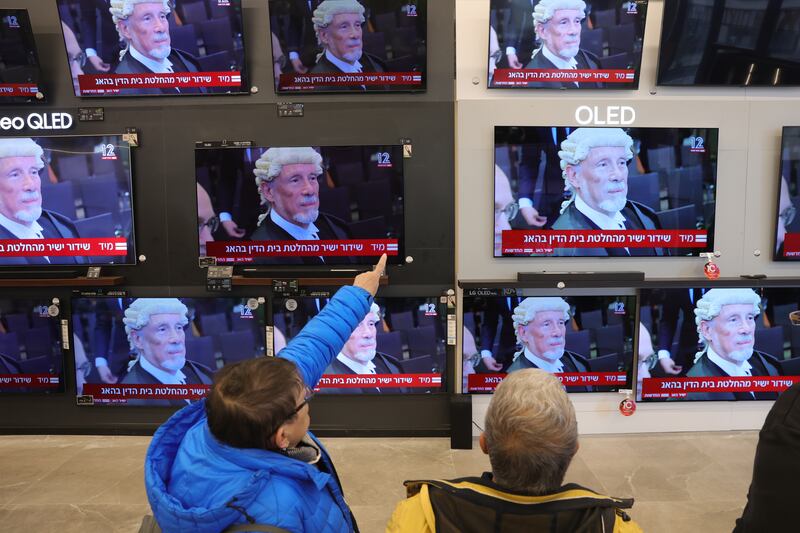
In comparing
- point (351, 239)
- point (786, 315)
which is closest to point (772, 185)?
point (786, 315)

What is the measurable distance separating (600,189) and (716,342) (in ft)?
4.18

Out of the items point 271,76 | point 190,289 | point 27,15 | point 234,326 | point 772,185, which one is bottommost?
point 234,326

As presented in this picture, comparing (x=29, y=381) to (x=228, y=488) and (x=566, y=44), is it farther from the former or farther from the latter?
(x=566, y=44)

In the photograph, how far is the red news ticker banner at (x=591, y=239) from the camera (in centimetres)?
352

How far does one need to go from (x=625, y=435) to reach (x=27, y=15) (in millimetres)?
4668

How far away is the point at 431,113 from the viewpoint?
356cm

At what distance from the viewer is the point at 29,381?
372 centimetres

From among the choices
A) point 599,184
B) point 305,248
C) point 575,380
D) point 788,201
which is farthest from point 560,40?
point 575,380

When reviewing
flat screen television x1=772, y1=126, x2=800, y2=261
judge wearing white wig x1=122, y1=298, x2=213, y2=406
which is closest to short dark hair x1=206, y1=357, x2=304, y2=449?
judge wearing white wig x1=122, y1=298, x2=213, y2=406

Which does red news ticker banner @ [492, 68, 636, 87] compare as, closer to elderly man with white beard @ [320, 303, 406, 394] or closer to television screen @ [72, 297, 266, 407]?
elderly man with white beard @ [320, 303, 406, 394]

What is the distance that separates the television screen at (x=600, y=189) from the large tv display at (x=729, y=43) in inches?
14.5

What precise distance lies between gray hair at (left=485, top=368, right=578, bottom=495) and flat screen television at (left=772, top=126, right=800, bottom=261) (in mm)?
3261

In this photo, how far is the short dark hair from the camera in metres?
1.11

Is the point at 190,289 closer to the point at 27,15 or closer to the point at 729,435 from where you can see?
the point at 27,15
